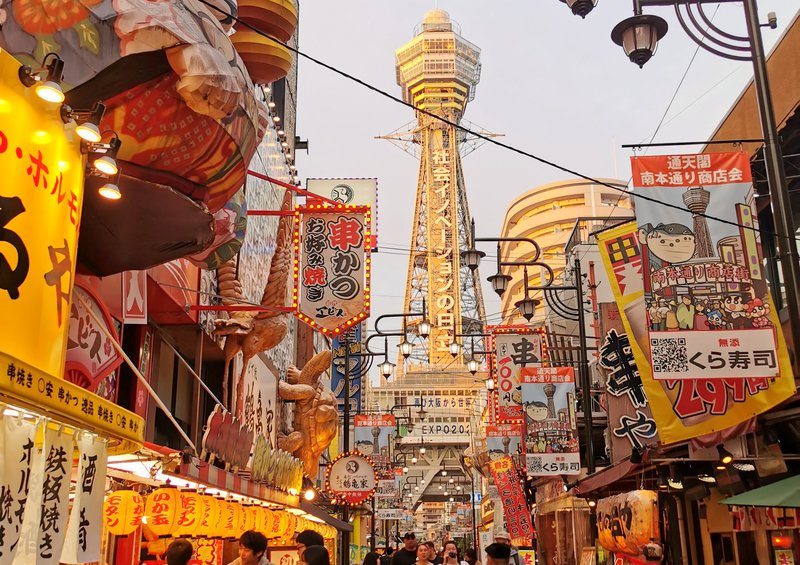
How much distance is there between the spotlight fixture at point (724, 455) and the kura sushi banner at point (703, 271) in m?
1.90

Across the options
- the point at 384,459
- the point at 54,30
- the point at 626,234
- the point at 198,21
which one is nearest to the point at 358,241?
the point at 626,234

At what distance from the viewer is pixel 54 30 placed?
6730 millimetres

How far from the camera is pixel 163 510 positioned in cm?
1110

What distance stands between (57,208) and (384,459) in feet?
93.5

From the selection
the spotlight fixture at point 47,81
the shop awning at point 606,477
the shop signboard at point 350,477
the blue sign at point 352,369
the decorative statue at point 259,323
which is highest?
the blue sign at point 352,369

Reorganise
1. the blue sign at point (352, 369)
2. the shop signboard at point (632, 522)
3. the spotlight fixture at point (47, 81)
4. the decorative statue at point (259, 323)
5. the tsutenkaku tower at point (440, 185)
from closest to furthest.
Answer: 1. the spotlight fixture at point (47, 81)
2. the shop signboard at point (632, 522)
3. the decorative statue at point (259, 323)
4. the blue sign at point (352, 369)
5. the tsutenkaku tower at point (440, 185)

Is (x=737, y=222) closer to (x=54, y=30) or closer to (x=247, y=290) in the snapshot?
(x=54, y=30)

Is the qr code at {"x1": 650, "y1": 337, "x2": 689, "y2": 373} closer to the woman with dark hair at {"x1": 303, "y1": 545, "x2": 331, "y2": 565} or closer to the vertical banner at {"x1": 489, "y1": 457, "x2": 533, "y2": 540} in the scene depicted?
the woman with dark hair at {"x1": 303, "y1": 545, "x2": 331, "y2": 565}

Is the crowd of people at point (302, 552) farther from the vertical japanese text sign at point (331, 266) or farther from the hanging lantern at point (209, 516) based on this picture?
the vertical japanese text sign at point (331, 266)

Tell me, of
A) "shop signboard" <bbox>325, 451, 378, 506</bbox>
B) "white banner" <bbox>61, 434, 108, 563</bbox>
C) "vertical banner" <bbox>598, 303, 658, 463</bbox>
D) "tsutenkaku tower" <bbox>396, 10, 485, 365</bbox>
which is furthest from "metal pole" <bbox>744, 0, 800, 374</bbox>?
"tsutenkaku tower" <bbox>396, 10, 485, 365</bbox>

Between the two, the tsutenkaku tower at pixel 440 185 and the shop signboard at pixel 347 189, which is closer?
the shop signboard at pixel 347 189

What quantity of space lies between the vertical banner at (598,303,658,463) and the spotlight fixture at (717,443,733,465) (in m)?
3.15

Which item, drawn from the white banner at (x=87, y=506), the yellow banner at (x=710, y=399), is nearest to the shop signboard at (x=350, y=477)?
the yellow banner at (x=710, y=399)

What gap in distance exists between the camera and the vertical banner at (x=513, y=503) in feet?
87.8
